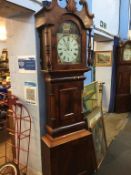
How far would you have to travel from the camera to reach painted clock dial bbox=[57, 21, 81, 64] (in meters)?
1.65

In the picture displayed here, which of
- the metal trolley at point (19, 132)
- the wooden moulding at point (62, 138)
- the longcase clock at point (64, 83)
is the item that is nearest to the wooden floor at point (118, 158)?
the longcase clock at point (64, 83)

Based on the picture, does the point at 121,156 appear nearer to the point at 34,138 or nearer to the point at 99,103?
the point at 99,103

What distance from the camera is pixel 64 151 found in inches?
70.1

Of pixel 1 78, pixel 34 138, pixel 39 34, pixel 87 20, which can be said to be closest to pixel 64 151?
pixel 34 138

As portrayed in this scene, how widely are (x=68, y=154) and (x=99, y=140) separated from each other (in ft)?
2.39

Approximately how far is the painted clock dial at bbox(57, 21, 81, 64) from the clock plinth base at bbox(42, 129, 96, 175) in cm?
79

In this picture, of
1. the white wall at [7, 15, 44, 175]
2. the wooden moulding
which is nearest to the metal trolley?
A: the white wall at [7, 15, 44, 175]

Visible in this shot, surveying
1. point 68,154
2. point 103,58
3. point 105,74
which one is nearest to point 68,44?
point 68,154

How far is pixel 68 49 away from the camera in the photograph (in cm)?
173

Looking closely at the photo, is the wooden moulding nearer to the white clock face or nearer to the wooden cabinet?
the white clock face

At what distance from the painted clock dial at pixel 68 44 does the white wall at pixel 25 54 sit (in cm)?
26

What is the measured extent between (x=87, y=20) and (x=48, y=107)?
38.8 inches

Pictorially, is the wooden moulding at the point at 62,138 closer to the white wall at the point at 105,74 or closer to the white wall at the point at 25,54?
the white wall at the point at 25,54

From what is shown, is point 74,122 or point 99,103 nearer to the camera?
point 74,122
